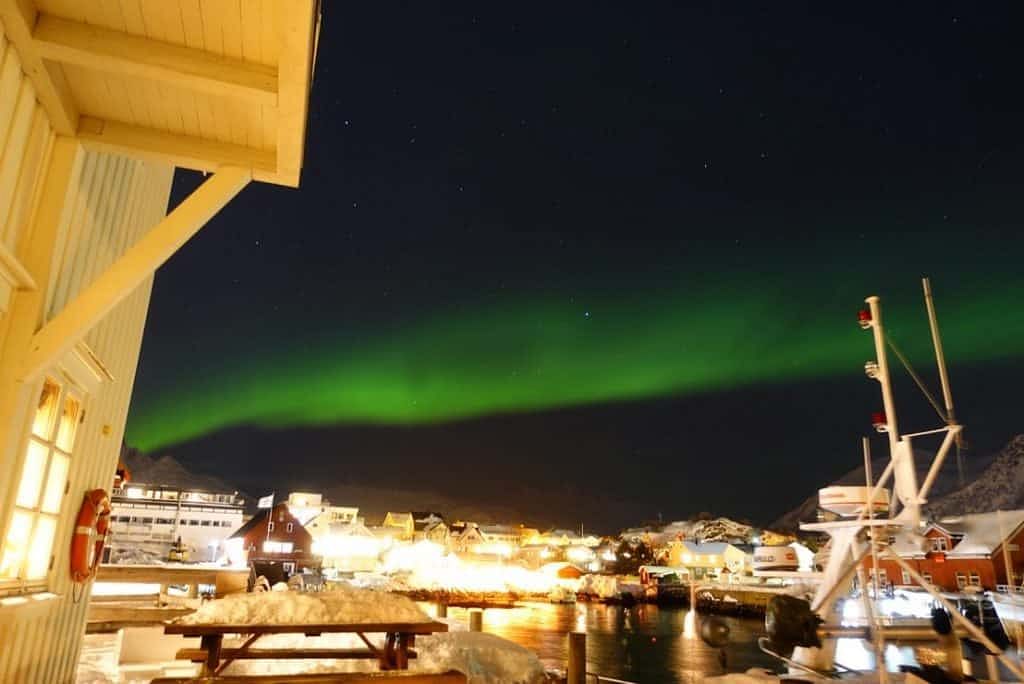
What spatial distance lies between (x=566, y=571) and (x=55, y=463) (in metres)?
97.0

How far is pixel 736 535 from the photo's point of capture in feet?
418

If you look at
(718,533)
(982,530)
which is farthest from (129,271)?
(718,533)

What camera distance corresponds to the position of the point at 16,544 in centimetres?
564

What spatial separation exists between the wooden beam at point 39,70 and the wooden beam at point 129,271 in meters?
1.10

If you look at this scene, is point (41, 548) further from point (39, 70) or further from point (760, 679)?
point (760, 679)

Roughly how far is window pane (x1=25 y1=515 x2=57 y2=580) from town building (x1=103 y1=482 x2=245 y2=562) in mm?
72163

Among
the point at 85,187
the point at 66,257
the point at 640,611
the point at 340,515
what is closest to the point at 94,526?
the point at 66,257

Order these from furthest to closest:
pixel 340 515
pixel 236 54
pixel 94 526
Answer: pixel 340 515 → pixel 94 526 → pixel 236 54

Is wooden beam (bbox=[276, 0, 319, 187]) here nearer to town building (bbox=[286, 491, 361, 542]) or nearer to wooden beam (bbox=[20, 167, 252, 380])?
wooden beam (bbox=[20, 167, 252, 380])

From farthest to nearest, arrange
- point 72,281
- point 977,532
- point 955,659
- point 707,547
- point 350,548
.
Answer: point 707,547, point 350,548, point 977,532, point 955,659, point 72,281

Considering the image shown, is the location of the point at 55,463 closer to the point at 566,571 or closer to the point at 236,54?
the point at 236,54

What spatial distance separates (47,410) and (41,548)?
1.37 m

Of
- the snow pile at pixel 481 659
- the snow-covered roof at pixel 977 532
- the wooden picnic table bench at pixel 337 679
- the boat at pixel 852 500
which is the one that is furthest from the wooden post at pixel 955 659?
the snow-covered roof at pixel 977 532

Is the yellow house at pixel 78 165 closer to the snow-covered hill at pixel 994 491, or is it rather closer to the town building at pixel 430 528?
the town building at pixel 430 528
